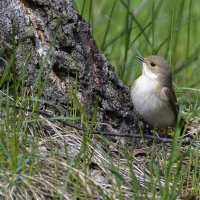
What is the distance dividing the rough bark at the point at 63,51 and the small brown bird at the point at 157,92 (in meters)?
0.69

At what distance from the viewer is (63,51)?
5.22m

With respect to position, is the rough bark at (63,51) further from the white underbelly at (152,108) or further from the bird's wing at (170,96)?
the bird's wing at (170,96)

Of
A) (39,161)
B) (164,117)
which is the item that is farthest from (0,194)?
(164,117)

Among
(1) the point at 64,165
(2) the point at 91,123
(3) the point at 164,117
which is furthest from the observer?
(3) the point at 164,117

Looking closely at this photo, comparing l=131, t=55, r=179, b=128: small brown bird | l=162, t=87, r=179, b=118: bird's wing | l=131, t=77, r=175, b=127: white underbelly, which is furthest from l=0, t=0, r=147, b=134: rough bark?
l=162, t=87, r=179, b=118: bird's wing

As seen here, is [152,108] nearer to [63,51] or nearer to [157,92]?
[157,92]

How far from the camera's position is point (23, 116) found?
4543 millimetres

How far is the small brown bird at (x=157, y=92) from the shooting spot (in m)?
6.08

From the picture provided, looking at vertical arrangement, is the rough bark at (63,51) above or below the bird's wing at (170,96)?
above

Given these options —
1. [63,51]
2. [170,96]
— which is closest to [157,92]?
[170,96]

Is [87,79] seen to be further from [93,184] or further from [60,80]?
[93,184]

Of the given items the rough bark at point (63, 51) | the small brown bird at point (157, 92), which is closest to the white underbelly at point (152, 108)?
the small brown bird at point (157, 92)

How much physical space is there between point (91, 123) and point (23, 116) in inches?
18.3

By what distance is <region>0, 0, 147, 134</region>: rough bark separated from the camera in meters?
5.15
